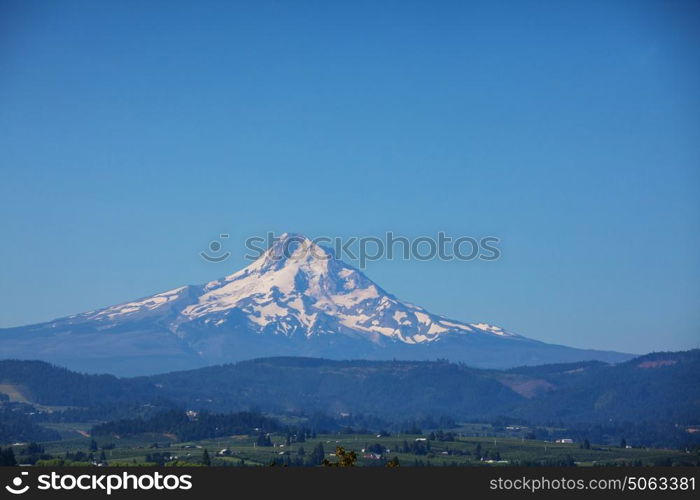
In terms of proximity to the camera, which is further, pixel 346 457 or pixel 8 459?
pixel 8 459

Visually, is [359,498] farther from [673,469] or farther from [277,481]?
[673,469]

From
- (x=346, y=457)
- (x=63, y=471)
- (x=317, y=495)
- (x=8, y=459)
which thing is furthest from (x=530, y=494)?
(x=8, y=459)

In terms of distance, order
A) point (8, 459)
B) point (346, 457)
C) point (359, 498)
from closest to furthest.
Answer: point (359, 498) → point (346, 457) → point (8, 459)

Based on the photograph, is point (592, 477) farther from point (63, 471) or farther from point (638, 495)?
point (63, 471)

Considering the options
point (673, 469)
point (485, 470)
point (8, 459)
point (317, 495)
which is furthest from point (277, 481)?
point (8, 459)

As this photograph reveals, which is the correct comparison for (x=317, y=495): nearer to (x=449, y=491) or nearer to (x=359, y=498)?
(x=359, y=498)

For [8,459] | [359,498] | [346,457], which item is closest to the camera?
[359,498]

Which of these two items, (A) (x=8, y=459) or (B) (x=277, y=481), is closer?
(B) (x=277, y=481)
